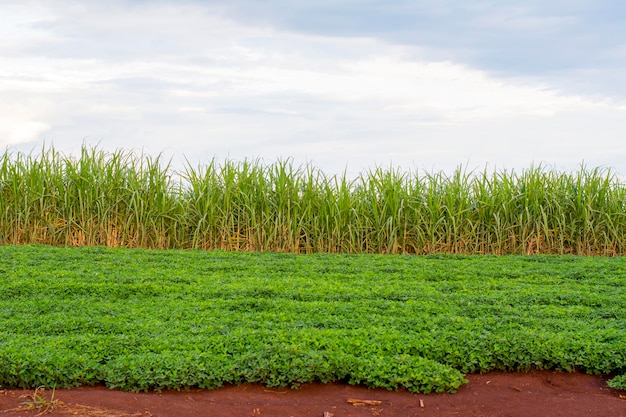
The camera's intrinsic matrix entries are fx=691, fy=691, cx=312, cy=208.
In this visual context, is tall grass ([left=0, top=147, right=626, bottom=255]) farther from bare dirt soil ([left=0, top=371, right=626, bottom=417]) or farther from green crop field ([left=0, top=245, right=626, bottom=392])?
bare dirt soil ([left=0, top=371, right=626, bottom=417])

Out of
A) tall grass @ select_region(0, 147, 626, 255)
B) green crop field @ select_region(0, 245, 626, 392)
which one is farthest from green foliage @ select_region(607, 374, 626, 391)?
tall grass @ select_region(0, 147, 626, 255)

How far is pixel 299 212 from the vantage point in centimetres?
858

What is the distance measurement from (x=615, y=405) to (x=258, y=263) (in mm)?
4180

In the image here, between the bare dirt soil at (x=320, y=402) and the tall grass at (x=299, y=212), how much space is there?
4841 millimetres

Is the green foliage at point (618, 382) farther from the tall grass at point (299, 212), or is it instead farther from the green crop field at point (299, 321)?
the tall grass at point (299, 212)

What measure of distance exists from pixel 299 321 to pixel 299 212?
13.6ft

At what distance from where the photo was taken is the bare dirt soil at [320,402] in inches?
129

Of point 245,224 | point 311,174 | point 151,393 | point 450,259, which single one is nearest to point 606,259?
point 450,259

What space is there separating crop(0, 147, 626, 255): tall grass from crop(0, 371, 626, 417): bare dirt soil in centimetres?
484

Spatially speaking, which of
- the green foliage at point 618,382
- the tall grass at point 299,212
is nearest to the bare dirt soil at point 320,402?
the green foliage at point 618,382

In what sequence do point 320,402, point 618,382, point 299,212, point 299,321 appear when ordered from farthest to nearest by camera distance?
point 299,212
point 299,321
point 618,382
point 320,402

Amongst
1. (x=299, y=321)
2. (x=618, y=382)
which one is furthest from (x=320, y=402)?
(x=618, y=382)

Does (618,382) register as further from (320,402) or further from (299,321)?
(299,321)

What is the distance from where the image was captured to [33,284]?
18.9ft
